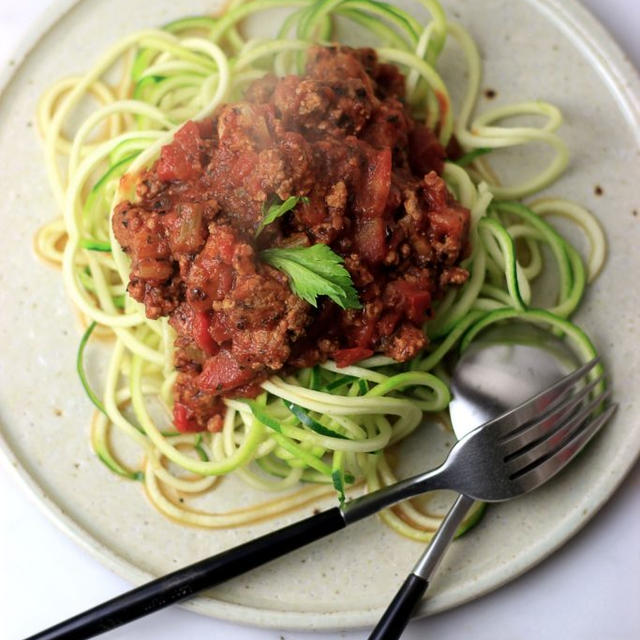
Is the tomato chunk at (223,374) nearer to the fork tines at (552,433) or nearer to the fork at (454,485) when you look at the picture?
the fork at (454,485)

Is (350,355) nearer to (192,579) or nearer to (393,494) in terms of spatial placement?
(393,494)

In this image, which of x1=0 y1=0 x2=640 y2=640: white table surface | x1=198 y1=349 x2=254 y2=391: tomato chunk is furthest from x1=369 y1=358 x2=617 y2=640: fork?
x1=198 y1=349 x2=254 y2=391: tomato chunk

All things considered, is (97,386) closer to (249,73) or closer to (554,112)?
(249,73)

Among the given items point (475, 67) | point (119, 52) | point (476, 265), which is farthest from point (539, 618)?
point (119, 52)

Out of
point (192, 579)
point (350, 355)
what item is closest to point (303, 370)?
point (350, 355)

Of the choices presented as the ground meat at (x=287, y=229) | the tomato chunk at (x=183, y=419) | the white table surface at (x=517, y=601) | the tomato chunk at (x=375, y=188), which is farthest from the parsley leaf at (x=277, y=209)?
the white table surface at (x=517, y=601)

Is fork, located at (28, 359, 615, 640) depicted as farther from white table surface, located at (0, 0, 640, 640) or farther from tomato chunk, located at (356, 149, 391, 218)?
tomato chunk, located at (356, 149, 391, 218)

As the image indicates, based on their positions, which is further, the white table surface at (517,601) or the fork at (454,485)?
the white table surface at (517,601)
